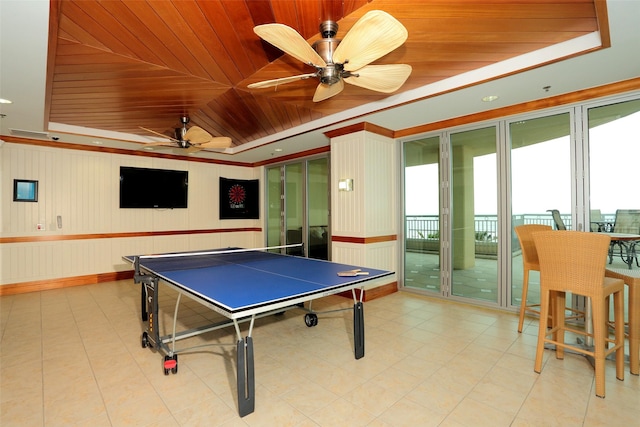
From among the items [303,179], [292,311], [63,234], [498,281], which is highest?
[303,179]

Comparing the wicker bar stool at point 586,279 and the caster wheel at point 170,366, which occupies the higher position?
the wicker bar stool at point 586,279

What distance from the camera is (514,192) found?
3.97m

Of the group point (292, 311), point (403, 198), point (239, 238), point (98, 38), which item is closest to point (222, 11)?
point (98, 38)

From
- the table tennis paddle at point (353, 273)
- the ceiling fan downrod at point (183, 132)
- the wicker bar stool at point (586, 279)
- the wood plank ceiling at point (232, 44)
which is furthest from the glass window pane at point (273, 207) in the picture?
the wicker bar stool at point (586, 279)

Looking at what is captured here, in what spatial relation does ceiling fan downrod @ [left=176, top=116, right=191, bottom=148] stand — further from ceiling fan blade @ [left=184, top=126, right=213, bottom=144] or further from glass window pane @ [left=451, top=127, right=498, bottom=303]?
glass window pane @ [left=451, top=127, right=498, bottom=303]

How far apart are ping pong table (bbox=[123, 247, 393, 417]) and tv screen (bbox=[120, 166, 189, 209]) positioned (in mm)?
3559

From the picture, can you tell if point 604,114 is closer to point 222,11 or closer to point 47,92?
point 222,11

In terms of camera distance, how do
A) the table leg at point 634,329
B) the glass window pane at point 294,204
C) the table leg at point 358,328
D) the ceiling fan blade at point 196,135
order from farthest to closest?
the glass window pane at point 294,204, the ceiling fan blade at point 196,135, the table leg at point 358,328, the table leg at point 634,329

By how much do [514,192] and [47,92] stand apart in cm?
554

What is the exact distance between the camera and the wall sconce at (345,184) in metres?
4.77

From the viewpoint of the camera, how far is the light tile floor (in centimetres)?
198

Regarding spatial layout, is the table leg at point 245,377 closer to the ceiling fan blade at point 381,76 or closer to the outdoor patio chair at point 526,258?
the ceiling fan blade at point 381,76

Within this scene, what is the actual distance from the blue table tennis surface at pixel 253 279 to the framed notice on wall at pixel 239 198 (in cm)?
421

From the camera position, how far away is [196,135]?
14.0ft
